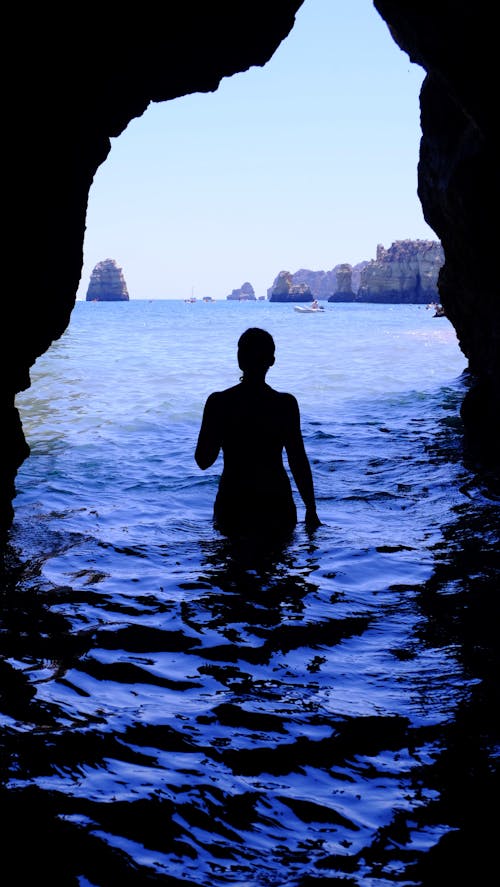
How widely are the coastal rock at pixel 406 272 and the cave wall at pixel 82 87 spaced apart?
471 ft

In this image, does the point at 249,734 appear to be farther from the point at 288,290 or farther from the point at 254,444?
the point at 288,290

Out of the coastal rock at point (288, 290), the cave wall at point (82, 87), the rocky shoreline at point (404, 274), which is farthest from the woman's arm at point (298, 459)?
the coastal rock at point (288, 290)

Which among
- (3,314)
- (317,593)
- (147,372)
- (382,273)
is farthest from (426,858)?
(382,273)

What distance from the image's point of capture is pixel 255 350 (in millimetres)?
5312

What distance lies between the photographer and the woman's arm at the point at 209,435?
5.50m

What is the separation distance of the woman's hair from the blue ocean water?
4.44ft

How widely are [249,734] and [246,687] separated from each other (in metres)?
0.43

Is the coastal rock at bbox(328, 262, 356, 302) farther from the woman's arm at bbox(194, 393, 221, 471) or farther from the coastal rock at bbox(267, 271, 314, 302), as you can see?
the woman's arm at bbox(194, 393, 221, 471)

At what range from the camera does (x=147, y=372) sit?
24.4 metres

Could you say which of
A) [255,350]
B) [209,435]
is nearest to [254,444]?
[209,435]

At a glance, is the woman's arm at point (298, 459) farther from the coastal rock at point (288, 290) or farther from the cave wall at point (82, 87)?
the coastal rock at point (288, 290)

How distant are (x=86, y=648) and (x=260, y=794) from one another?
5.22ft

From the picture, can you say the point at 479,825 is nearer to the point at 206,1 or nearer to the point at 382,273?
the point at 206,1

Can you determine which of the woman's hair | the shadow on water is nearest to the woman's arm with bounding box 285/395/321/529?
the woman's hair
